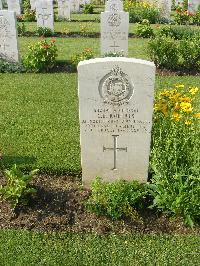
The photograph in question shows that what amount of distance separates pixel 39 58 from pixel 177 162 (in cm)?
691

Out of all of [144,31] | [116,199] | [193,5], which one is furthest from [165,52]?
[193,5]

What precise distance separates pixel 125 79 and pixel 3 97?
5.06 metres

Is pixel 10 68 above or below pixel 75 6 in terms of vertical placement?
below

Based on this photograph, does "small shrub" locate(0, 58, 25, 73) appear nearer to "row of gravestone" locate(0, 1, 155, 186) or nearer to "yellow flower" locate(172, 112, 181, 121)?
"row of gravestone" locate(0, 1, 155, 186)

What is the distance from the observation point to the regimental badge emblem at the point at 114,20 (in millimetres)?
11203

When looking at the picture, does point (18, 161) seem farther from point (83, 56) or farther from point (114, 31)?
Answer: point (114, 31)

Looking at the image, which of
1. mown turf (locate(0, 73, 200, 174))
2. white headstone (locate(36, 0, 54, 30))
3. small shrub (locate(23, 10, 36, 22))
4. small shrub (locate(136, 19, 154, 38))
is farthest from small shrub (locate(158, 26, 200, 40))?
small shrub (locate(23, 10, 36, 22))

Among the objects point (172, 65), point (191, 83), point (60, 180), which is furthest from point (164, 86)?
point (60, 180)

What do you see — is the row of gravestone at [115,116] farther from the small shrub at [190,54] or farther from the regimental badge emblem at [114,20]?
the regimental badge emblem at [114,20]

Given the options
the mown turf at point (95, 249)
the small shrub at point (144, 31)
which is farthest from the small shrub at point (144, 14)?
the mown turf at point (95, 249)

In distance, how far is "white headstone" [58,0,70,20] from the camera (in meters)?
19.5

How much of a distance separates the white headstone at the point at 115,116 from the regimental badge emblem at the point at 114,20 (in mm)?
7071

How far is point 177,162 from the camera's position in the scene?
4824 mm

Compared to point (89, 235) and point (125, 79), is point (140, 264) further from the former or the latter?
point (125, 79)
